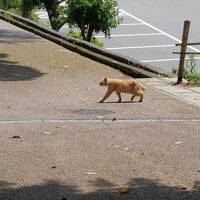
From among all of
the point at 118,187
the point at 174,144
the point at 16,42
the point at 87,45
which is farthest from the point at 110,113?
the point at 16,42

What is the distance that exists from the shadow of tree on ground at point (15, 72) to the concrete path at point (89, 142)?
0.04 meters

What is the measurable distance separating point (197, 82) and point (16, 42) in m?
7.26

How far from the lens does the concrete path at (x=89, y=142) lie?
19.9 feet

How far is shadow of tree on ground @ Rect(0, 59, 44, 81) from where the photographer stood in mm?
12802

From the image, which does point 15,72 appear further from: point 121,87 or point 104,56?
point 121,87

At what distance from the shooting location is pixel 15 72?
44.4 ft

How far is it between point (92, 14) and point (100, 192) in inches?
737

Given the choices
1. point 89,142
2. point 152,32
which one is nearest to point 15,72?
point 89,142

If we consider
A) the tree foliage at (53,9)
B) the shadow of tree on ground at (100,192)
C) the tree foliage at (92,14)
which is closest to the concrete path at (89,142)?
the shadow of tree on ground at (100,192)

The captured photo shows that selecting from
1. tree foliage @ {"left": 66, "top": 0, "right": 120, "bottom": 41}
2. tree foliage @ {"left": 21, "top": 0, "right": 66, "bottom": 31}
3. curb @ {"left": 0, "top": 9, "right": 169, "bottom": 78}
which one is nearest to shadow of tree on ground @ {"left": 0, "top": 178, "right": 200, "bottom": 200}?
curb @ {"left": 0, "top": 9, "right": 169, "bottom": 78}

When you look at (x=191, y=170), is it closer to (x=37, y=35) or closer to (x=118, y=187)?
(x=118, y=187)

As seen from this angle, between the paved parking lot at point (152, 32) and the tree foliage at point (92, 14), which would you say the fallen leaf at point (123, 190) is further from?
the tree foliage at point (92, 14)

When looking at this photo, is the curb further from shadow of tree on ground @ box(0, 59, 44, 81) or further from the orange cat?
the orange cat

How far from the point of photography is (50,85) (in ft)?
39.6
